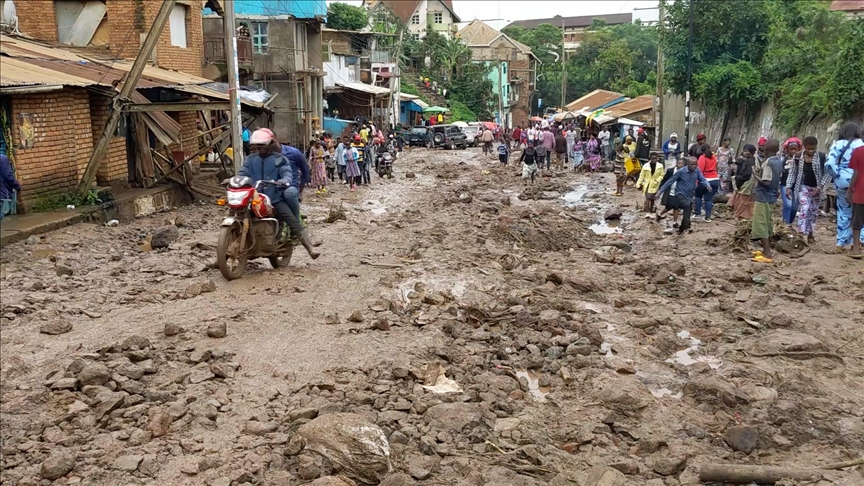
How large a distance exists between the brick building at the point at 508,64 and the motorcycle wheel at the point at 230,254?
59.4m

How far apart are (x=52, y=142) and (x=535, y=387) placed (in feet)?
33.4

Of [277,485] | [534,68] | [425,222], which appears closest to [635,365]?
[277,485]

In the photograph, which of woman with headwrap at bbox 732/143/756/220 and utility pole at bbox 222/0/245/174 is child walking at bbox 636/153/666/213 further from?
utility pole at bbox 222/0/245/174

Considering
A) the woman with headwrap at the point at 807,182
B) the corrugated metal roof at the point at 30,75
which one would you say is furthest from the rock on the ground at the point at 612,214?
the corrugated metal roof at the point at 30,75

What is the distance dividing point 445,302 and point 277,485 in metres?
4.06

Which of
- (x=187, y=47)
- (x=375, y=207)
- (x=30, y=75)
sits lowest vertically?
(x=375, y=207)

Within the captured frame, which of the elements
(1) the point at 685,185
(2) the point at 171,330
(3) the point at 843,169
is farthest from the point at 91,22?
(3) the point at 843,169

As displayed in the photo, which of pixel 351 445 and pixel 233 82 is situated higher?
pixel 233 82

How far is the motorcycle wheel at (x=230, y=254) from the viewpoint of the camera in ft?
25.6

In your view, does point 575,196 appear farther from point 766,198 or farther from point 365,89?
point 365,89

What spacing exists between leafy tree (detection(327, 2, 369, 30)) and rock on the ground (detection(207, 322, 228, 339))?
45.9 meters

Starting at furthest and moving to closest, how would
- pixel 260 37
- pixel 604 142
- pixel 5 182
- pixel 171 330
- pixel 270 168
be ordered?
pixel 260 37 < pixel 604 142 < pixel 5 182 < pixel 270 168 < pixel 171 330

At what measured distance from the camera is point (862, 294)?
27.4 feet

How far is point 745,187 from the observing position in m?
12.9
